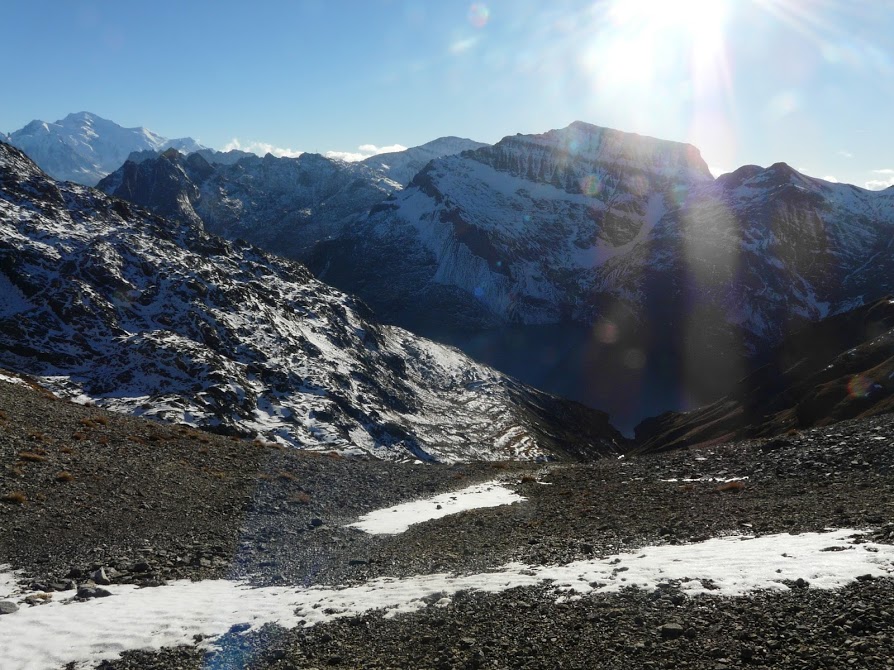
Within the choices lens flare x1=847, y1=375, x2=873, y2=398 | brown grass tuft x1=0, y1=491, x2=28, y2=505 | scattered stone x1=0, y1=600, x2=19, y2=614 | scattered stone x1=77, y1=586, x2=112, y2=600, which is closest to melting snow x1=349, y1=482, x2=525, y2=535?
scattered stone x1=77, y1=586, x2=112, y2=600

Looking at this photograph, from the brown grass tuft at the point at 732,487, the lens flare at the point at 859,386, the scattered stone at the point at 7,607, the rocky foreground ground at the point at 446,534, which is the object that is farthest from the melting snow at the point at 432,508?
the lens flare at the point at 859,386

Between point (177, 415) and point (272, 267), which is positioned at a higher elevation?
point (272, 267)

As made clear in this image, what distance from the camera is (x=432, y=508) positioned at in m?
31.6

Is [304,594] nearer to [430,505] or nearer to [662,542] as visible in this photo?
[662,542]

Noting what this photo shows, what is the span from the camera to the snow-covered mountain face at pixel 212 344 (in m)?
87.7

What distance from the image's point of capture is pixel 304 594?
15.7 metres

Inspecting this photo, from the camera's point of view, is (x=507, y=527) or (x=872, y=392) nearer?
(x=507, y=527)

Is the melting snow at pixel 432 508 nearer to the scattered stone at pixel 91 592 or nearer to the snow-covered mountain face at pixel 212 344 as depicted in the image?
the scattered stone at pixel 91 592

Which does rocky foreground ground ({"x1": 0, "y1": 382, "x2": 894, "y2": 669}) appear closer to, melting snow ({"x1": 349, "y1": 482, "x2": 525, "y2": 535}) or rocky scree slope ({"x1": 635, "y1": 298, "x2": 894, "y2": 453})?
melting snow ({"x1": 349, "y1": 482, "x2": 525, "y2": 535})

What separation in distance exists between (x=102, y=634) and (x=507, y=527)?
14.5m

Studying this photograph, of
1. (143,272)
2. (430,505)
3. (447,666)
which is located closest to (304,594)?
(447,666)

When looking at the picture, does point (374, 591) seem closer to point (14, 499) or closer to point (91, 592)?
point (91, 592)

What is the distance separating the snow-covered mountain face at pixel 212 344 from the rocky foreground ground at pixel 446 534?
4841 cm

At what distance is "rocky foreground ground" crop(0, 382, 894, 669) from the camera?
1065cm
